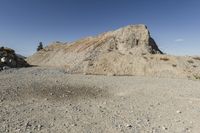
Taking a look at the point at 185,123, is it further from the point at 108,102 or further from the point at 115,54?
the point at 115,54

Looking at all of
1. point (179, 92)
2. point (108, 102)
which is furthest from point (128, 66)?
point (108, 102)

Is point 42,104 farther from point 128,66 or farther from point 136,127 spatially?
point 128,66

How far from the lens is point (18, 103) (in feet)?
Answer: 46.5

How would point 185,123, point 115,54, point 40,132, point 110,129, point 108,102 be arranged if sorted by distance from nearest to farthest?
point 40,132, point 110,129, point 185,123, point 108,102, point 115,54

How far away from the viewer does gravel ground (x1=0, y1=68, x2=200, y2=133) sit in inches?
409

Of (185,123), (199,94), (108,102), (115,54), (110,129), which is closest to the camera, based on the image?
(110,129)

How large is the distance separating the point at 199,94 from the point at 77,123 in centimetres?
1104

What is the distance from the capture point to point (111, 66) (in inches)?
1416

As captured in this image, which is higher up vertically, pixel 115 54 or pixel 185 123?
pixel 115 54

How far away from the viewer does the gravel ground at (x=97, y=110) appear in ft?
34.1

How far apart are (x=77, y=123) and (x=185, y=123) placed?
510cm

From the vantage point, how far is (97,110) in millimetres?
13156

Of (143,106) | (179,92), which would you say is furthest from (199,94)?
(143,106)

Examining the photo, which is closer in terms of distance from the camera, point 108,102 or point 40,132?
point 40,132
